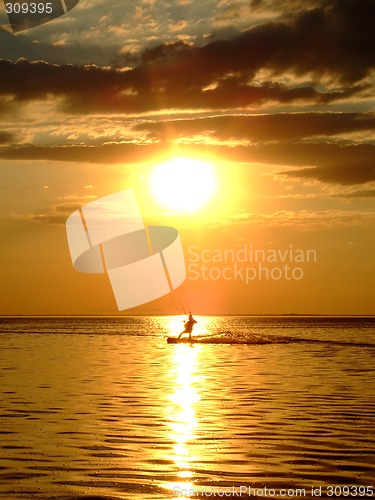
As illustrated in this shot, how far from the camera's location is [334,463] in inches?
834

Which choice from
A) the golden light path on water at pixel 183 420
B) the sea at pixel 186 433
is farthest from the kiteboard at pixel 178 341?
the sea at pixel 186 433

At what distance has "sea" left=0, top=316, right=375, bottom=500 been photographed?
744 inches

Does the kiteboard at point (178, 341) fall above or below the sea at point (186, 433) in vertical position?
above

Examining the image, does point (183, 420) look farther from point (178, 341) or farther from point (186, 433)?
point (178, 341)

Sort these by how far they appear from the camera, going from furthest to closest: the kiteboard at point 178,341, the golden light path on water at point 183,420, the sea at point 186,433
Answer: the kiteboard at point 178,341, the golden light path on water at point 183,420, the sea at point 186,433

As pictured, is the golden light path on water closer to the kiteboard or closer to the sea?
the sea

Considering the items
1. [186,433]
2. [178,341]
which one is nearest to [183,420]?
[186,433]

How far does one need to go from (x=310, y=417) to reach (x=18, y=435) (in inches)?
404

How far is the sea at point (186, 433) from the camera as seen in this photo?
18891 millimetres

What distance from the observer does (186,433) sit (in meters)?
25.2

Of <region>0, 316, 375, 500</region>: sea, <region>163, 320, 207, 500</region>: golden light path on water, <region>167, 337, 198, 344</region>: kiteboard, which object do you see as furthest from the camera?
<region>167, 337, 198, 344</region>: kiteboard

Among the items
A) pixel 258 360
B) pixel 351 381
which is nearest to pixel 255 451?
pixel 351 381

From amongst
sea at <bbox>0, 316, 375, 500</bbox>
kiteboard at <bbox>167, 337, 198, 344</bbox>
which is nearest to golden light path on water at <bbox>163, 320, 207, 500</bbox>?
sea at <bbox>0, 316, 375, 500</bbox>

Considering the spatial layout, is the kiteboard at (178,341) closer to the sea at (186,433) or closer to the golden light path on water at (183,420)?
the golden light path on water at (183,420)
